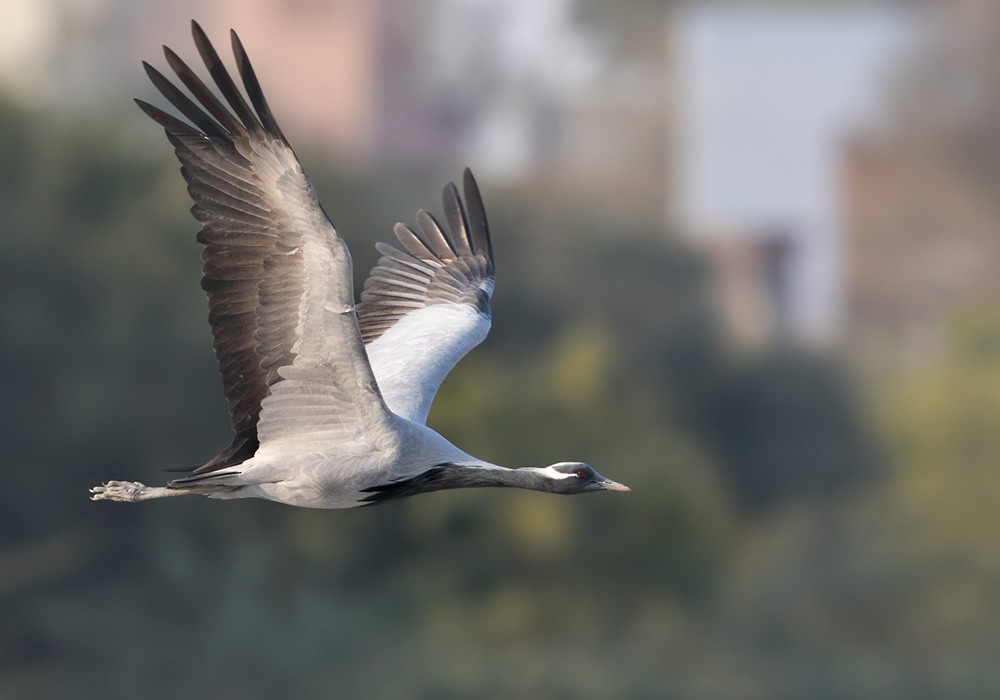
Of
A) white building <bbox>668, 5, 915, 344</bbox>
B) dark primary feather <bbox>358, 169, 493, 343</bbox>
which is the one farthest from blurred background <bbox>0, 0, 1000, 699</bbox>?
dark primary feather <bbox>358, 169, 493, 343</bbox>

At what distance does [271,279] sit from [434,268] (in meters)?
4.10

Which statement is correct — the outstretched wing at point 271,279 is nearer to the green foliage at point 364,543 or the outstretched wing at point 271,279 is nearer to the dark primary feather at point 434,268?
the dark primary feather at point 434,268

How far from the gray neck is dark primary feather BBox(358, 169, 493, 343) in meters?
2.60

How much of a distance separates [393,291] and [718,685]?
119 feet

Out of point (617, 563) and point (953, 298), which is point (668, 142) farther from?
point (617, 563)

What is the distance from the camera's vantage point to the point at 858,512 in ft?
191

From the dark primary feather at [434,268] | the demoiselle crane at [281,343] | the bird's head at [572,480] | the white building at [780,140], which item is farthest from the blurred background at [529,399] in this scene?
the demoiselle crane at [281,343]

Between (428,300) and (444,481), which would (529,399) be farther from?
(444,481)

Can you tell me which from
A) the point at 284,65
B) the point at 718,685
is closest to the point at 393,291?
the point at 718,685

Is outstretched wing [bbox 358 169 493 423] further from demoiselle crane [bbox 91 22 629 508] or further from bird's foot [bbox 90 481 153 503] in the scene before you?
bird's foot [bbox 90 481 153 503]

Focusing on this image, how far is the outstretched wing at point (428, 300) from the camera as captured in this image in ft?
47.8

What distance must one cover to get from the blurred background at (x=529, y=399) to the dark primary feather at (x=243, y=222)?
31183 mm

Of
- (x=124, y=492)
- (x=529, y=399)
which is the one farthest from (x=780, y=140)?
(x=124, y=492)

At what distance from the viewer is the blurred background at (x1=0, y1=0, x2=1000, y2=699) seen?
50.4m
